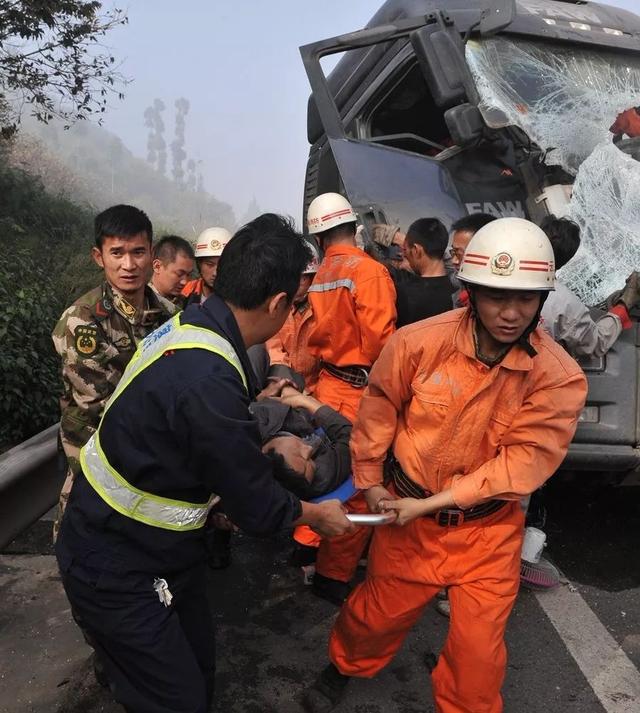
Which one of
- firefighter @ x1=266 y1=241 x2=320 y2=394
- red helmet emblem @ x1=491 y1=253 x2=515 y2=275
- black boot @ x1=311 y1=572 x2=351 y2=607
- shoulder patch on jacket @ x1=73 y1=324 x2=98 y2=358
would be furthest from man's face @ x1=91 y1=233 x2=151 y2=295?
black boot @ x1=311 y1=572 x2=351 y2=607

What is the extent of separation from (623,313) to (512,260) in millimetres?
1478

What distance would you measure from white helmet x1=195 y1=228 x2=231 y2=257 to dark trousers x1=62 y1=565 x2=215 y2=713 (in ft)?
8.01

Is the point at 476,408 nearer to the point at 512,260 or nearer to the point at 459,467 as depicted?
the point at 459,467

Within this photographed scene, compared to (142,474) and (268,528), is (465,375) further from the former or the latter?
(142,474)

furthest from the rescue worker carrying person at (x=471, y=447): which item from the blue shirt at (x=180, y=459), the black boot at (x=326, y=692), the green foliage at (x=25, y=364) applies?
the green foliage at (x=25, y=364)

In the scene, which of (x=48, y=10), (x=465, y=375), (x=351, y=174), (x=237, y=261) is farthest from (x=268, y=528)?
(x=48, y=10)

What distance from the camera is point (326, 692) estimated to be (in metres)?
2.31

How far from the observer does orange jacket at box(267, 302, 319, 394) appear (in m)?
3.40

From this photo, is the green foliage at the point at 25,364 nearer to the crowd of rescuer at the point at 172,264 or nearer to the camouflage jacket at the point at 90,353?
the crowd of rescuer at the point at 172,264

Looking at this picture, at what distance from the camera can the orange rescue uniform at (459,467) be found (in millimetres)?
1995

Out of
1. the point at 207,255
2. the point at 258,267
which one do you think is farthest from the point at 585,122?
the point at 258,267

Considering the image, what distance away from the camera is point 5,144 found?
14.1 meters

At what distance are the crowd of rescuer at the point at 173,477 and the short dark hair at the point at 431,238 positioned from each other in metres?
1.64

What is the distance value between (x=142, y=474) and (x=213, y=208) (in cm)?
7493
